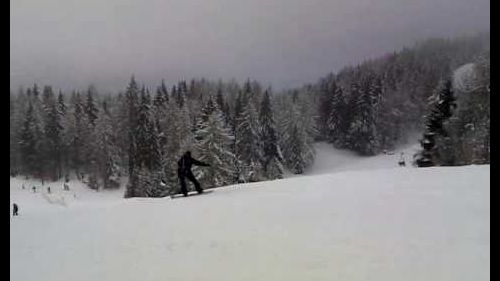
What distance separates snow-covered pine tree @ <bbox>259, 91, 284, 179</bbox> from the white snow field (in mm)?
54025

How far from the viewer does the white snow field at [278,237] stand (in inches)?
256

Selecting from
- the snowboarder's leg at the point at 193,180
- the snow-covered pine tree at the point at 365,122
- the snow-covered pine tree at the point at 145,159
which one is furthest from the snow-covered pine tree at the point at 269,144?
the snowboarder's leg at the point at 193,180

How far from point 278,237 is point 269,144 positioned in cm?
6812

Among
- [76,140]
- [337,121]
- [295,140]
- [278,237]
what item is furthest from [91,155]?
[278,237]

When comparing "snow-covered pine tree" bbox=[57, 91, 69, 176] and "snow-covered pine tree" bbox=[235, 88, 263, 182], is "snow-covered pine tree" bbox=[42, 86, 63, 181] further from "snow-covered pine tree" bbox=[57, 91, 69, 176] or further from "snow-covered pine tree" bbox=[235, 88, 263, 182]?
"snow-covered pine tree" bbox=[235, 88, 263, 182]

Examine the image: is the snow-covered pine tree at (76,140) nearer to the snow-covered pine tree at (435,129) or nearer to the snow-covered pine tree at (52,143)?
the snow-covered pine tree at (52,143)

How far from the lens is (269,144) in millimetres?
76312

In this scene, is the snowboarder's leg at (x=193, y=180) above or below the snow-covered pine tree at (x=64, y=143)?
below

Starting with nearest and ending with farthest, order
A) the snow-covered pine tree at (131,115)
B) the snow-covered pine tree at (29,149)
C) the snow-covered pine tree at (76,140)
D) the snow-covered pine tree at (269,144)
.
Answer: the snow-covered pine tree at (269,144)
the snow-covered pine tree at (131,115)
the snow-covered pine tree at (29,149)
the snow-covered pine tree at (76,140)

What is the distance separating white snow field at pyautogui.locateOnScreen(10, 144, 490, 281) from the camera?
21.3 feet

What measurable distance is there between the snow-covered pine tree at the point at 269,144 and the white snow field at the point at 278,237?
177 feet

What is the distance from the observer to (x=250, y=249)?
7.56 meters

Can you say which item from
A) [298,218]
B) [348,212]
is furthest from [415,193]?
[298,218]

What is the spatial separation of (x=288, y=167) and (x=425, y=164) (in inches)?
1584
